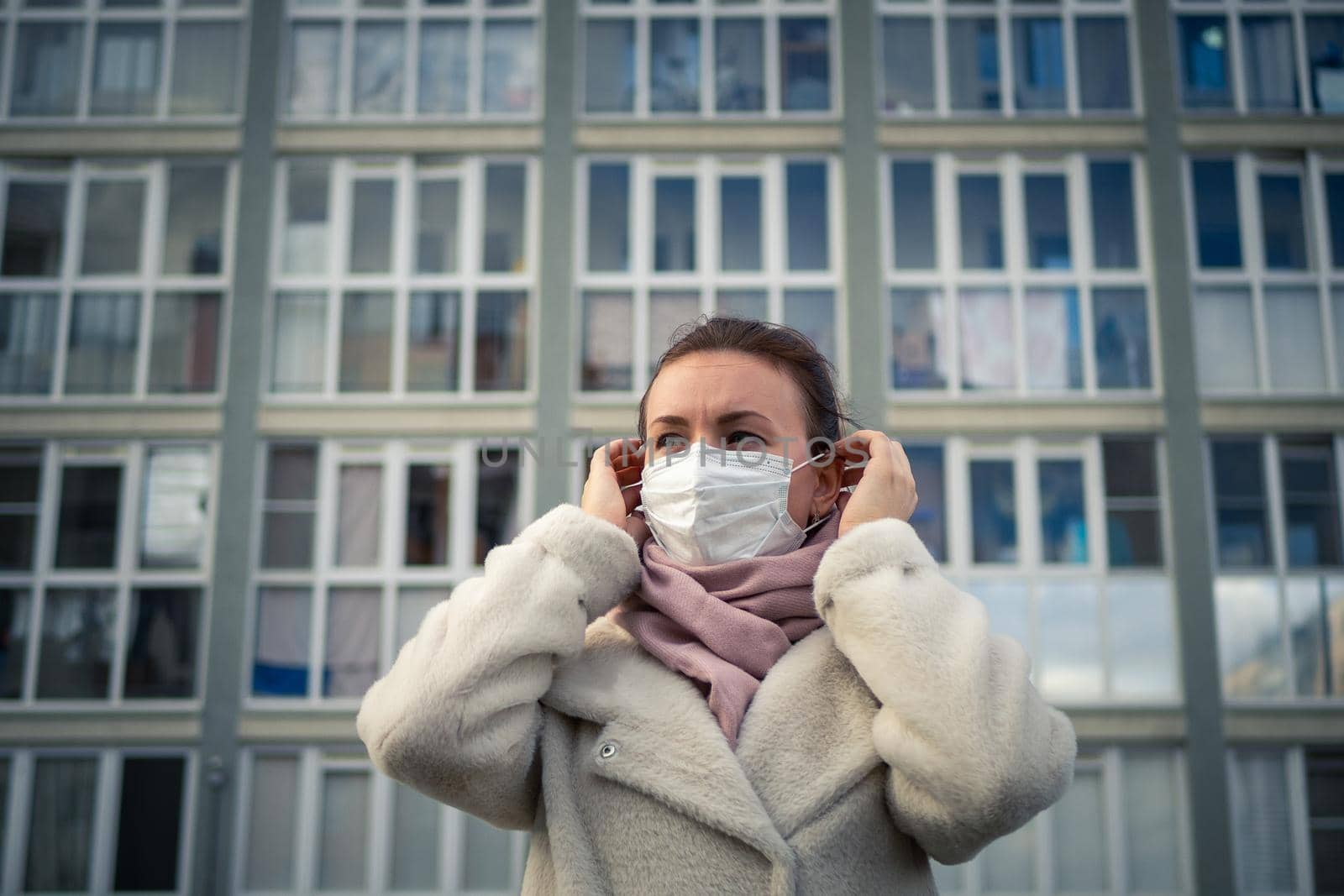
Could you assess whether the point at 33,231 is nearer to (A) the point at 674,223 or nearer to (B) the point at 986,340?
(A) the point at 674,223

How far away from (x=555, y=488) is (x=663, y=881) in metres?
9.33

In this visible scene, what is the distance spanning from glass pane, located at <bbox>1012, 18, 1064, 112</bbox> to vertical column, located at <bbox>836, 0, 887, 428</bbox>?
149 centimetres

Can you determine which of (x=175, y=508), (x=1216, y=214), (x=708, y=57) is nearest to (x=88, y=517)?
(x=175, y=508)

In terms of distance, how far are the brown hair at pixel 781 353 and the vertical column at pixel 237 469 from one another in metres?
9.46

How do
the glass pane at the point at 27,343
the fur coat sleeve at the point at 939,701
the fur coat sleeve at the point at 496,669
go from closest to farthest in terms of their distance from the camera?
1. the fur coat sleeve at the point at 939,701
2. the fur coat sleeve at the point at 496,669
3. the glass pane at the point at 27,343

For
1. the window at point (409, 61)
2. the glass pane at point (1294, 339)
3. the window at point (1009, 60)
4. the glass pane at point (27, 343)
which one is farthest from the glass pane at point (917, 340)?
the glass pane at point (27, 343)

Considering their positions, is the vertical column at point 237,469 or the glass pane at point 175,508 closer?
the vertical column at point 237,469

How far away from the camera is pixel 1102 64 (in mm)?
11438

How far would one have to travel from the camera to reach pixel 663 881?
1.70 m

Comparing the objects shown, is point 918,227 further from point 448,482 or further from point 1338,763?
point 1338,763

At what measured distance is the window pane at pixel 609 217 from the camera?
11.4m

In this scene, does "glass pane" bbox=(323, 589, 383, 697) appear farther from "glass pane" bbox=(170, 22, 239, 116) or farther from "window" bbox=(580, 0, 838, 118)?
"window" bbox=(580, 0, 838, 118)

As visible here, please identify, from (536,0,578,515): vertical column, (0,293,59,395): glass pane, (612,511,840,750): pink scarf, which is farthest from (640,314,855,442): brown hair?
(0,293,59,395): glass pane

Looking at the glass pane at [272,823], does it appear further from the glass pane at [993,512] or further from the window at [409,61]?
the glass pane at [993,512]
